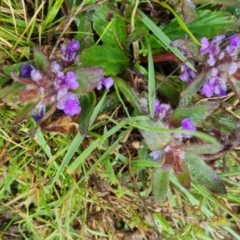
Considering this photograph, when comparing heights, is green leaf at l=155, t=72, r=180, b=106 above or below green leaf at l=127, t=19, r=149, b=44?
below

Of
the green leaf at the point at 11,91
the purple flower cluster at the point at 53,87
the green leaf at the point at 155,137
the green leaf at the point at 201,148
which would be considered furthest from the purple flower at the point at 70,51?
the green leaf at the point at 201,148

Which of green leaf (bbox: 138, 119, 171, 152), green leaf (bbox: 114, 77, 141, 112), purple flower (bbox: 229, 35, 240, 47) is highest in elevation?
purple flower (bbox: 229, 35, 240, 47)

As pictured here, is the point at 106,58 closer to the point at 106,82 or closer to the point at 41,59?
the point at 106,82

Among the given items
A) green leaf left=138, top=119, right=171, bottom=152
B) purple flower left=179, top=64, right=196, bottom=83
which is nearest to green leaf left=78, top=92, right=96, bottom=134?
green leaf left=138, top=119, right=171, bottom=152

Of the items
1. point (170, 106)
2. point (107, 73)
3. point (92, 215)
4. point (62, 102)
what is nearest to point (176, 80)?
point (170, 106)

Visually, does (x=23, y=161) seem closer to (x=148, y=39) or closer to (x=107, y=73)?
(x=107, y=73)

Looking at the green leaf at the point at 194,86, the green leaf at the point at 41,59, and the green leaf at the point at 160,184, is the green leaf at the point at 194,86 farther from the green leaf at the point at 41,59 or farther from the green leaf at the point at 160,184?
the green leaf at the point at 41,59

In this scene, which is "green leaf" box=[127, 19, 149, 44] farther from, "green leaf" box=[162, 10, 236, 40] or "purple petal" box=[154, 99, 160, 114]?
"purple petal" box=[154, 99, 160, 114]

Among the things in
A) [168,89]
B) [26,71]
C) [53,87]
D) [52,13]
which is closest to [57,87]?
[53,87]
